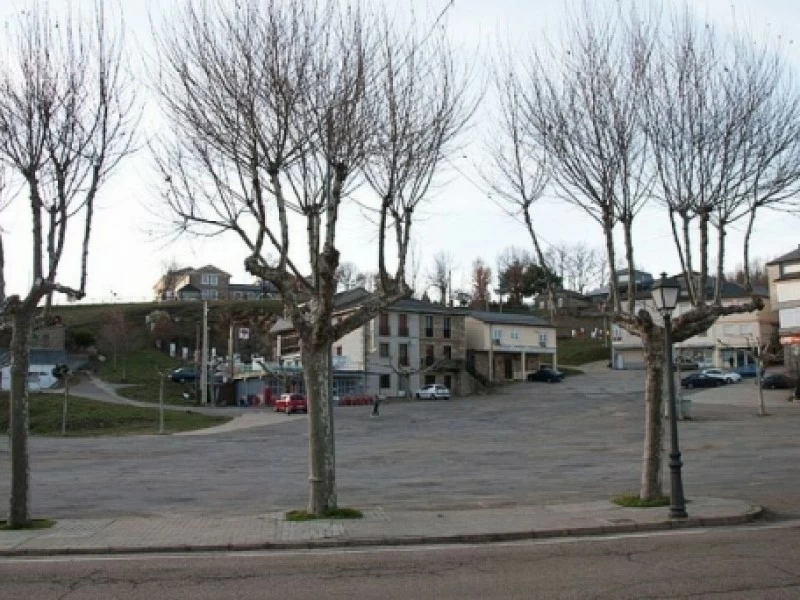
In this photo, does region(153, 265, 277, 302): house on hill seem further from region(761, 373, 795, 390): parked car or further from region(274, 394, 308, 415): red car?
region(761, 373, 795, 390): parked car

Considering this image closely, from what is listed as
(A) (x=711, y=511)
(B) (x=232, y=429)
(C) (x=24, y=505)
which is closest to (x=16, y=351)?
(C) (x=24, y=505)

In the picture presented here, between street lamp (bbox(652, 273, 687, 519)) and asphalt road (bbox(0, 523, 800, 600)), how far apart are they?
138cm

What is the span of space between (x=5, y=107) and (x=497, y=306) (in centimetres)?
11006

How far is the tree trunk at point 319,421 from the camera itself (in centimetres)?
1248

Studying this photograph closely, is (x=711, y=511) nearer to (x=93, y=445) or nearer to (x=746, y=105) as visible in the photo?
(x=746, y=105)

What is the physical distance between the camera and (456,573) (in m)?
8.77

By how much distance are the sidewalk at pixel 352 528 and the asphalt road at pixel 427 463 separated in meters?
1.63

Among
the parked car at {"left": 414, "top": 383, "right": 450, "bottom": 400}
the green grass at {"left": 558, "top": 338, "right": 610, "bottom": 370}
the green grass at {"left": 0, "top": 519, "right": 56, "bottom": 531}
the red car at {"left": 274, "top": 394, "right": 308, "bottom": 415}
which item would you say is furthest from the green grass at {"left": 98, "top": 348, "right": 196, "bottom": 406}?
the green grass at {"left": 0, "top": 519, "right": 56, "bottom": 531}

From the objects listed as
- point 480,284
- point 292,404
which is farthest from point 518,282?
point 292,404

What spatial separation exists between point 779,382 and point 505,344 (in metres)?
28.0

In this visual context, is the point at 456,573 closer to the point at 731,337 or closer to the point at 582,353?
the point at 731,337

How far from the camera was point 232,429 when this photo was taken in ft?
151

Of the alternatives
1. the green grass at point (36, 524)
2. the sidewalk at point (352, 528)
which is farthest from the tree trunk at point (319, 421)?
the green grass at point (36, 524)

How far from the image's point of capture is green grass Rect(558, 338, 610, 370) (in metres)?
101
